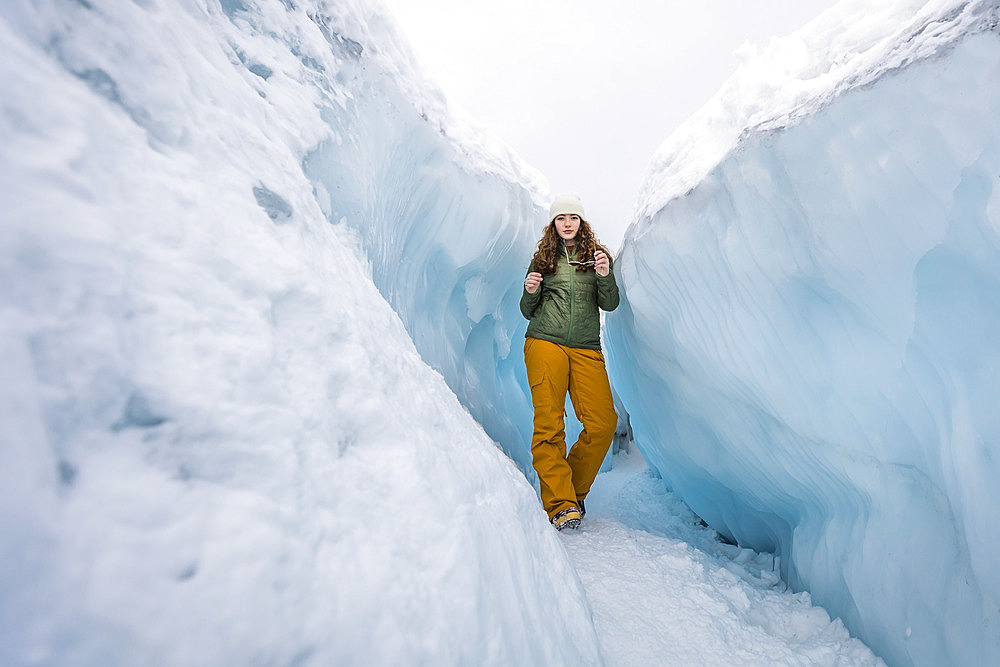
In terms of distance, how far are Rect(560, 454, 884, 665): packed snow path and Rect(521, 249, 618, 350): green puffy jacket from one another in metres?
0.93

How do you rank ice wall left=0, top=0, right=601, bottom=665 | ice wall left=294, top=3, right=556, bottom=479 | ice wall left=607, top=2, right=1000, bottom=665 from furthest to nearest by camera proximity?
ice wall left=294, top=3, right=556, bottom=479 < ice wall left=607, top=2, right=1000, bottom=665 < ice wall left=0, top=0, right=601, bottom=665

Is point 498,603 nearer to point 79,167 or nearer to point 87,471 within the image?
point 87,471

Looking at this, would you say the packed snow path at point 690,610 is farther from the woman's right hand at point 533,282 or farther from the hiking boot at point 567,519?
the woman's right hand at point 533,282

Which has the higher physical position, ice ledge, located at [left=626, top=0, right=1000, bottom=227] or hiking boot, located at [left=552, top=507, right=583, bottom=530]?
ice ledge, located at [left=626, top=0, right=1000, bottom=227]

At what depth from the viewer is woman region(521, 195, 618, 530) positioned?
2.38 meters

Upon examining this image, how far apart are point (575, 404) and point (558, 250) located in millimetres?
836

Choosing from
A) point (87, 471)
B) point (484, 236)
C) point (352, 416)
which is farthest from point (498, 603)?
point (484, 236)

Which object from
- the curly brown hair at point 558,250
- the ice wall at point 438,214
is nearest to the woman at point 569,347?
the curly brown hair at point 558,250

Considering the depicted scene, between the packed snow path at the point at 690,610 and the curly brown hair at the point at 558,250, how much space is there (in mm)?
1323

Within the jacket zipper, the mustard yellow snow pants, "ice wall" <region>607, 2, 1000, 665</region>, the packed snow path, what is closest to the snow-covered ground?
"ice wall" <region>607, 2, 1000, 665</region>

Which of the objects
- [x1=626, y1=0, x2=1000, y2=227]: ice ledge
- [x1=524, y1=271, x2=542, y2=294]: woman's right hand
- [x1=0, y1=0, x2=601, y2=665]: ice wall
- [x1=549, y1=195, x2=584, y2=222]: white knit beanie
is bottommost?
[x1=0, y1=0, x2=601, y2=665]: ice wall

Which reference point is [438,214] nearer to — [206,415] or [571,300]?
[571,300]

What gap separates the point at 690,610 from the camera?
1.59m

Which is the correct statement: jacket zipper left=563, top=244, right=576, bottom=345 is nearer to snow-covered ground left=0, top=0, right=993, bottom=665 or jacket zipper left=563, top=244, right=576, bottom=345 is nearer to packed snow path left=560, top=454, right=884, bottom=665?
packed snow path left=560, top=454, right=884, bottom=665
